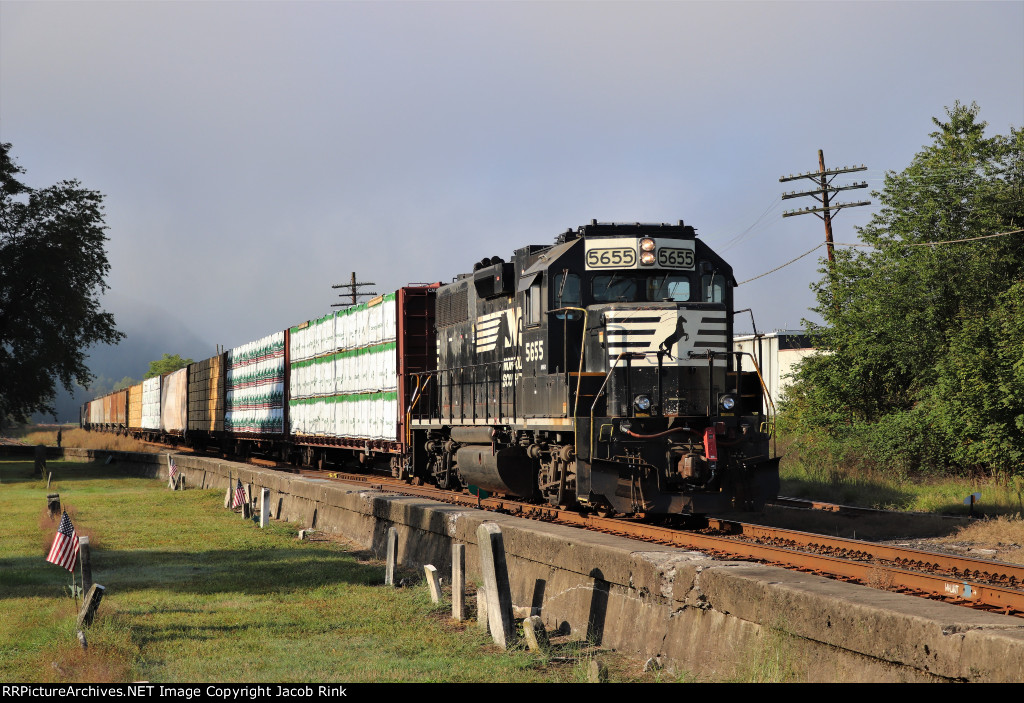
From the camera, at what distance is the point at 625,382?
12.7 m

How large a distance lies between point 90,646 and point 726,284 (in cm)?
980

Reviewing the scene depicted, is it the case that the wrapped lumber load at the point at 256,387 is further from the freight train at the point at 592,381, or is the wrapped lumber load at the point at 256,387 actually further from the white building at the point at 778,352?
the white building at the point at 778,352

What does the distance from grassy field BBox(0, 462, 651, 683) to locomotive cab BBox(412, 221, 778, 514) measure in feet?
9.97

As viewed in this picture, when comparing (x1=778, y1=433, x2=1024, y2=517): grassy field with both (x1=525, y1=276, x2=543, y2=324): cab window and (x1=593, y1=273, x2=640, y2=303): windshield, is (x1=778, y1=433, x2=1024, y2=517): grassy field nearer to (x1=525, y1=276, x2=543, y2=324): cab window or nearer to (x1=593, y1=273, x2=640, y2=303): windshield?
(x1=593, y1=273, x2=640, y2=303): windshield

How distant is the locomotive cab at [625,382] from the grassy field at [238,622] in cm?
304

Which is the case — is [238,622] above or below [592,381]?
below

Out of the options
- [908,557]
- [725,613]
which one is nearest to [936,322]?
[908,557]

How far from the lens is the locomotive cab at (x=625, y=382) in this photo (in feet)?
40.7

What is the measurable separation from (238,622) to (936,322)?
21197 millimetres

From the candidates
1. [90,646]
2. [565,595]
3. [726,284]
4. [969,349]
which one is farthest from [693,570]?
[969,349]

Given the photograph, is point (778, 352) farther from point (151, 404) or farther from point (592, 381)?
point (592, 381)

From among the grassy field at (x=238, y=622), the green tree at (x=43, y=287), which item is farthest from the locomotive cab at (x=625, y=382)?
the green tree at (x=43, y=287)

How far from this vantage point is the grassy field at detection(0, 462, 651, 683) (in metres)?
7.11

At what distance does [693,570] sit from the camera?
7031 mm
